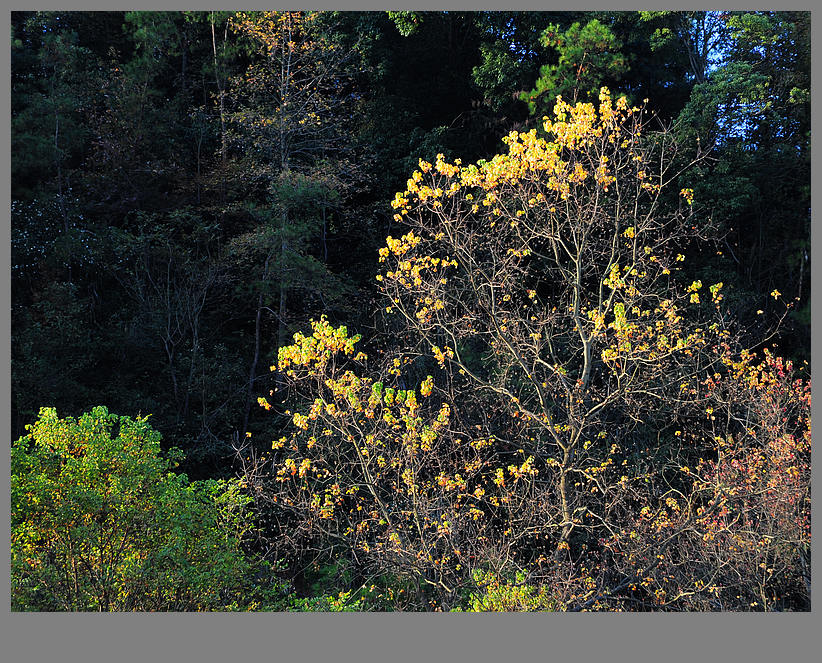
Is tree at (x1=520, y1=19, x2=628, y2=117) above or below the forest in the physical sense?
above

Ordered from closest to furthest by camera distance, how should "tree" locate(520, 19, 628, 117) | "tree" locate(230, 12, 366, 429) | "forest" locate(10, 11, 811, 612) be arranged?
"forest" locate(10, 11, 811, 612)
"tree" locate(520, 19, 628, 117)
"tree" locate(230, 12, 366, 429)

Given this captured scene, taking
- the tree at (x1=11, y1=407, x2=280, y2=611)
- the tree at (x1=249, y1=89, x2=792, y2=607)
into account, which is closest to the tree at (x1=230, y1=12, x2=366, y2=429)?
the tree at (x1=249, y1=89, x2=792, y2=607)

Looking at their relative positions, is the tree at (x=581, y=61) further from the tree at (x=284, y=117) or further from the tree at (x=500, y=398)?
the tree at (x=284, y=117)

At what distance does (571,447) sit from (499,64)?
714 cm

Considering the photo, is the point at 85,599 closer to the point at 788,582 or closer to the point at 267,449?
the point at 267,449

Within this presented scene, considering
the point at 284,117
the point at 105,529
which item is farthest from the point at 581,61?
the point at 105,529

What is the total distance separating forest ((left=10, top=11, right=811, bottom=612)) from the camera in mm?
7090

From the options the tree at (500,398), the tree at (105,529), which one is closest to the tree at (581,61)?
the tree at (500,398)

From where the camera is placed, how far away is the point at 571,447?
7355 mm

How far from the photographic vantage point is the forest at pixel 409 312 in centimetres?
709

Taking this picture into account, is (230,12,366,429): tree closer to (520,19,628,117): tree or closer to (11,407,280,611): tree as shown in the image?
(520,19,628,117): tree

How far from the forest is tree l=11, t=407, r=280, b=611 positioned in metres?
0.03

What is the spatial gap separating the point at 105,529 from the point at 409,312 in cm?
467
